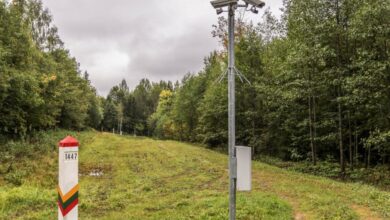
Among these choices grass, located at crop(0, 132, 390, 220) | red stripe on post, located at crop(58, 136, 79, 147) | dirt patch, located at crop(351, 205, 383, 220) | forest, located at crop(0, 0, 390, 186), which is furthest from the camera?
forest, located at crop(0, 0, 390, 186)

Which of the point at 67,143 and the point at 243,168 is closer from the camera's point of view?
the point at 67,143

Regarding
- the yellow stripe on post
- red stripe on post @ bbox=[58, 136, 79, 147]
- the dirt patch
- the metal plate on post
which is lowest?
the dirt patch

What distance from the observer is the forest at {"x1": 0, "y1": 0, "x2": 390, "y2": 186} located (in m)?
13.9

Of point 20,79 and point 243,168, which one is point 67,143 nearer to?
point 243,168

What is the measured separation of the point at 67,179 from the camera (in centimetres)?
338

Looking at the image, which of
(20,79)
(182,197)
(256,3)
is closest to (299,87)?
(182,197)

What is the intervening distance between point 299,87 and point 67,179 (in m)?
A: 16.3

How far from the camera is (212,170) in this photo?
50.6ft

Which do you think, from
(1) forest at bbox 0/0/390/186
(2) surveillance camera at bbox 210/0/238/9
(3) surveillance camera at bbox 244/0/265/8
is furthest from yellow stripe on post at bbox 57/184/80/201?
(1) forest at bbox 0/0/390/186

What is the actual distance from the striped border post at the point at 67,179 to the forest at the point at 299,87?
12545 mm

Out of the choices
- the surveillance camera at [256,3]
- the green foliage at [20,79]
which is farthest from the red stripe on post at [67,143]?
the green foliage at [20,79]

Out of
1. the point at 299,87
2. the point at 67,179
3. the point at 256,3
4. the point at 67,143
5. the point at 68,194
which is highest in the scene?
the point at 299,87

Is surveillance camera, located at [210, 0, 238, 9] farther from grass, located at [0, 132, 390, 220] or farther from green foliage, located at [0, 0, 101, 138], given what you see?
green foliage, located at [0, 0, 101, 138]

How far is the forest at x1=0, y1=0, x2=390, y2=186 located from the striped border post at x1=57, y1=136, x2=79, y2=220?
494 inches
